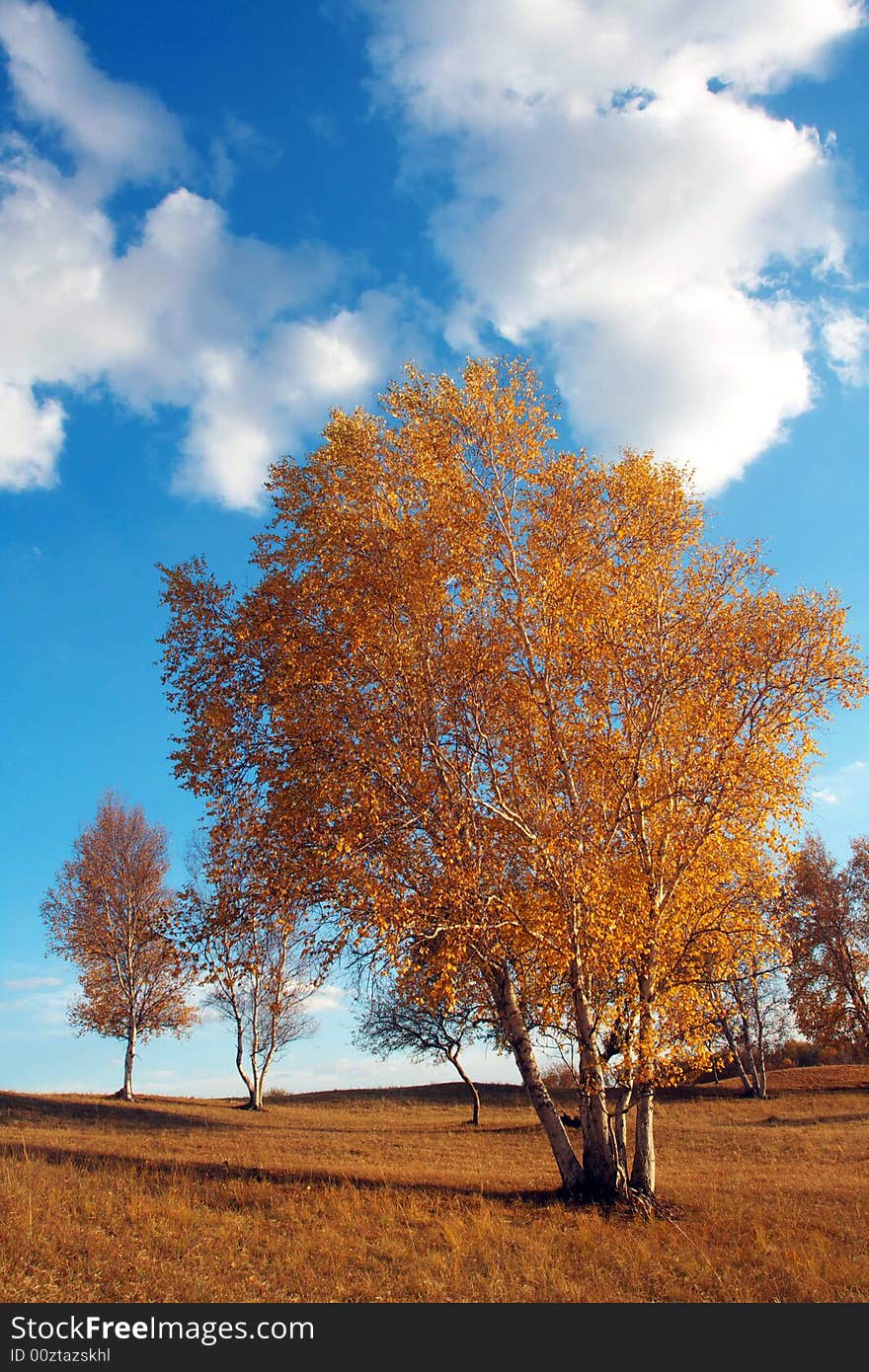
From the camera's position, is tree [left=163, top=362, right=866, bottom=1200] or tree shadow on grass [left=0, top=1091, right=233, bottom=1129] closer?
tree [left=163, top=362, right=866, bottom=1200]

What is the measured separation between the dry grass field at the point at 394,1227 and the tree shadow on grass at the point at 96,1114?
16.6 feet

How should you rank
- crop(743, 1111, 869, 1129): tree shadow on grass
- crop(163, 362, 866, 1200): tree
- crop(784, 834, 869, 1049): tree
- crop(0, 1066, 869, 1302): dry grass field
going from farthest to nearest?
crop(784, 834, 869, 1049): tree < crop(743, 1111, 869, 1129): tree shadow on grass < crop(163, 362, 866, 1200): tree < crop(0, 1066, 869, 1302): dry grass field

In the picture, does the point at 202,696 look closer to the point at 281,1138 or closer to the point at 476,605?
the point at 476,605

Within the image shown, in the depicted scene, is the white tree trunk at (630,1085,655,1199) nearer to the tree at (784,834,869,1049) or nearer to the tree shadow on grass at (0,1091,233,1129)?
the tree shadow on grass at (0,1091,233,1129)

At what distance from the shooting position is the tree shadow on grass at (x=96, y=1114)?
94.1 feet

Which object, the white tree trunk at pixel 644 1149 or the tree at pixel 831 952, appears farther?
the tree at pixel 831 952

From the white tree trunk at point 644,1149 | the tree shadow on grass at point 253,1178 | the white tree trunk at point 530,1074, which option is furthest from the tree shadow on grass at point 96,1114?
the white tree trunk at point 644,1149

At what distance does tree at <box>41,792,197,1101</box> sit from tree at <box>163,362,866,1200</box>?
28011mm

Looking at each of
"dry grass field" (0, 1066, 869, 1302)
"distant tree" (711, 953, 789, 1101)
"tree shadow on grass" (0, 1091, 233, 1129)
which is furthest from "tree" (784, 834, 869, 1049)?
"tree shadow on grass" (0, 1091, 233, 1129)

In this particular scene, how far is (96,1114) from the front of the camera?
31.2m

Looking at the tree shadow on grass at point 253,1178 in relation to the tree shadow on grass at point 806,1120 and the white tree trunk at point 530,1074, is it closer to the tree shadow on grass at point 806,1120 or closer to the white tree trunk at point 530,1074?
the white tree trunk at point 530,1074

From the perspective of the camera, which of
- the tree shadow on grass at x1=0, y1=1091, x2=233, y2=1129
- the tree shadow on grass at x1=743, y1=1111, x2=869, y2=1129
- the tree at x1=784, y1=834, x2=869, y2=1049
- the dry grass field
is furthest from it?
the tree at x1=784, y1=834, x2=869, y2=1049

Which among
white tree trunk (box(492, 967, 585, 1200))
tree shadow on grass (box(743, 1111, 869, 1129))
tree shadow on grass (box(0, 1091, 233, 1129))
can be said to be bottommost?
tree shadow on grass (box(743, 1111, 869, 1129))

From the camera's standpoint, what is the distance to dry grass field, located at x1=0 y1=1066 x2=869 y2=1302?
377 inches
